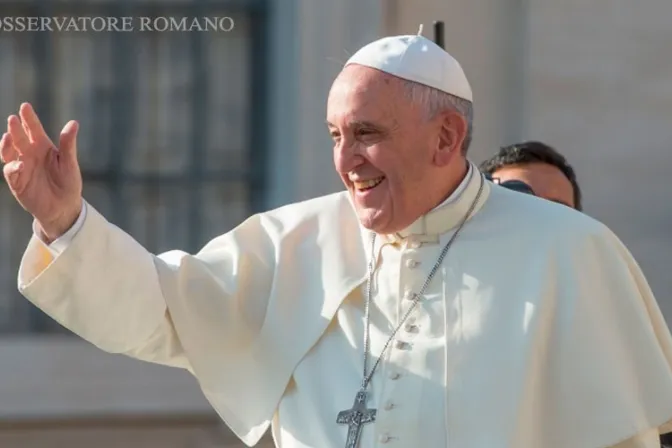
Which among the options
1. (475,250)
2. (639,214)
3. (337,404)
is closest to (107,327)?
(337,404)

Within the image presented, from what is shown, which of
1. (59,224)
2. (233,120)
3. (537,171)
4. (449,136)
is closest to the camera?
(59,224)

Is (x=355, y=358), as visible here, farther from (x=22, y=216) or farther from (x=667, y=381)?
(x=22, y=216)

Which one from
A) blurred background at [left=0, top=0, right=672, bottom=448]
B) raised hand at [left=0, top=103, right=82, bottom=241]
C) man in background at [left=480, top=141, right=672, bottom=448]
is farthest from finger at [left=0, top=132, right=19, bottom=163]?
blurred background at [left=0, top=0, right=672, bottom=448]

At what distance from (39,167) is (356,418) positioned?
2.83ft

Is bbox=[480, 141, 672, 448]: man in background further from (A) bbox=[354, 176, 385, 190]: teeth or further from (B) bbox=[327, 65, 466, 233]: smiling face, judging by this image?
(A) bbox=[354, 176, 385, 190]: teeth

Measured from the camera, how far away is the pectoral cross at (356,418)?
11.8ft

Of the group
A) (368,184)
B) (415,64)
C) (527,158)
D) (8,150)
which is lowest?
(527,158)

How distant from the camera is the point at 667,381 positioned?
367 centimetres

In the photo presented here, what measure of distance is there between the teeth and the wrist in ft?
1.95

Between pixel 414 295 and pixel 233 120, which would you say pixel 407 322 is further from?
pixel 233 120

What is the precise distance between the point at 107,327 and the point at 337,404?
20.8 inches

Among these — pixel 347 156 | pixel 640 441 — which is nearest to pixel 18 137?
pixel 347 156

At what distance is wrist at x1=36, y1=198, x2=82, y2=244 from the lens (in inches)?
139

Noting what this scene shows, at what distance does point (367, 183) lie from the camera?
3590 mm
